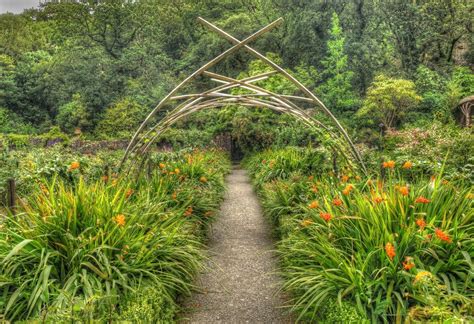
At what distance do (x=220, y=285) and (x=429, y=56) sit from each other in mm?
15923

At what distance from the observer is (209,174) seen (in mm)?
7094

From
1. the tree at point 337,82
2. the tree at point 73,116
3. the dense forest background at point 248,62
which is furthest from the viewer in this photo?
the tree at point 73,116

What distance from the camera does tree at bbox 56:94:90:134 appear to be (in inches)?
747

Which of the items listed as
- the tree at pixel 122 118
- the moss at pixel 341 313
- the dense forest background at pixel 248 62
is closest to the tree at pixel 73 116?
the dense forest background at pixel 248 62

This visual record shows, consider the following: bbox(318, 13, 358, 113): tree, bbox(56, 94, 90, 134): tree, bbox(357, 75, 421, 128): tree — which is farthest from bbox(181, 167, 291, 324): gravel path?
bbox(56, 94, 90, 134): tree

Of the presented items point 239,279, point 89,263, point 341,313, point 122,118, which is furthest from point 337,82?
point 89,263

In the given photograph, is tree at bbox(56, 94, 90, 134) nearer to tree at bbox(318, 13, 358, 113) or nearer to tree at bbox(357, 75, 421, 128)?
tree at bbox(318, 13, 358, 113)

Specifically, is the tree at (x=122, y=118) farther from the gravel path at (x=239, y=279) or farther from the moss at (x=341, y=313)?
the moss at (x=341, y=313)

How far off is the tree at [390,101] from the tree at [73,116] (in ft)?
45.9

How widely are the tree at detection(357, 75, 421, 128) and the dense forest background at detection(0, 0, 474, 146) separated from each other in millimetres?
52

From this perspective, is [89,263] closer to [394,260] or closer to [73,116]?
[394,260]

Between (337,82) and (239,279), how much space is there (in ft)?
44.9

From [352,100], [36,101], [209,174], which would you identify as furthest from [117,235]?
[36,101]

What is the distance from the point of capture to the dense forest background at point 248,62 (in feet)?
46.9
